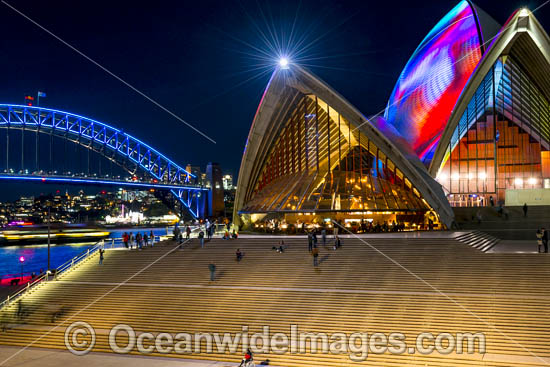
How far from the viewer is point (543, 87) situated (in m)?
35.3

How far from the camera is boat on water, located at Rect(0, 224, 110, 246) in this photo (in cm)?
6769

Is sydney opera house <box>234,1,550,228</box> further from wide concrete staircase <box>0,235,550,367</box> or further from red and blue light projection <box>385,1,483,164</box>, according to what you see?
wide concrete staircase <box>0,235,550,367</box>

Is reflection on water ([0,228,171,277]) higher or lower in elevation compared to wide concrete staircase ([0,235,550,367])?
lower

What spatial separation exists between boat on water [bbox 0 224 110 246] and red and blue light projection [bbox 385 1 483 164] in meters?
52.9

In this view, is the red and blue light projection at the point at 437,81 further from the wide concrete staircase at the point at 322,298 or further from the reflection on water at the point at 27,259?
the reflection on water at the point at 27,259

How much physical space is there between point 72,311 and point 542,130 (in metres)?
32.4

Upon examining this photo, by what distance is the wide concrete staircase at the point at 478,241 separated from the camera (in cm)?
1998

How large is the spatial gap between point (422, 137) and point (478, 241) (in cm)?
1145

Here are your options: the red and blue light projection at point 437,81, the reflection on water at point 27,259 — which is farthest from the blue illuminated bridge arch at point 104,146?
the red and blue light projection at point 437,81

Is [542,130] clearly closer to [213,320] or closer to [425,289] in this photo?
[425,289]

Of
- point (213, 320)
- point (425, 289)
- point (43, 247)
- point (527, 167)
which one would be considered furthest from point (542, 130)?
point (43, 247)

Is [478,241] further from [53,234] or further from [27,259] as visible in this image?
[53,234]

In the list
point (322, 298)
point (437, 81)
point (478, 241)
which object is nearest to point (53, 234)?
point (437, 81)

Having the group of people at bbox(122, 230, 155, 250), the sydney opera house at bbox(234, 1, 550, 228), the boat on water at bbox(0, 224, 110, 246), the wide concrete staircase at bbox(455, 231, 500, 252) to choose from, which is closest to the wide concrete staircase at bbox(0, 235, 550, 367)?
the wide concrete staircase at bbox(455, 231, 500, 252)
